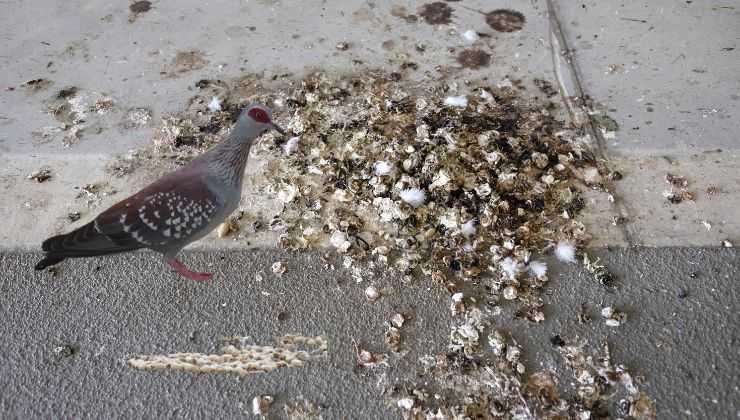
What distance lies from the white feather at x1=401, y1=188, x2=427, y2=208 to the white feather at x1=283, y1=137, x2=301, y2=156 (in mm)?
729

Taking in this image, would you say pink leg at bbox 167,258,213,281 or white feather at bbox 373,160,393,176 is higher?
white feather at bbox 373,160,393,176

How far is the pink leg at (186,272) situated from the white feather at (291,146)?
0.90 metres

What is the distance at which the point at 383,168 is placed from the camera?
127 inches

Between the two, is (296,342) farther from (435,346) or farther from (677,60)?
(677,60)

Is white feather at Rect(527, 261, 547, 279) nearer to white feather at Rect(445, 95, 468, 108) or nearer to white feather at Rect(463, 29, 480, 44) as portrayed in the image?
white feather at Rect(445, 95, 468, 108)

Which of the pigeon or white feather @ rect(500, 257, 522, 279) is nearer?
the pigeon

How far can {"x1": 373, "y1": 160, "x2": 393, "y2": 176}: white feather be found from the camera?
3.21 meters

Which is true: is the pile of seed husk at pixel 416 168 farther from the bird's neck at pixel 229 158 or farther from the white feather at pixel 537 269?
the bird's neck at pixel 229 158

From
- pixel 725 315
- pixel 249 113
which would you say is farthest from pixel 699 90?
pixel 249 113

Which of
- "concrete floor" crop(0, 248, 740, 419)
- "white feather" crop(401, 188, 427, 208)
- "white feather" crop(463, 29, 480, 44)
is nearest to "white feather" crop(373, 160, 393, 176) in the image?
"white feather" crop(401, 188, 427, 208)

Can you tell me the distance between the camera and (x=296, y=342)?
2.60 m

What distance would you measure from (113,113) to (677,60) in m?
3.59

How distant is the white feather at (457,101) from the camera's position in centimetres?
356

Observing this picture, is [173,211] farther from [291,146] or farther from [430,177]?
[430,177]
